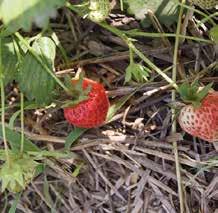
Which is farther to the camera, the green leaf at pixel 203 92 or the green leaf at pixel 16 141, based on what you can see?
the green leaf at pixel 16 141

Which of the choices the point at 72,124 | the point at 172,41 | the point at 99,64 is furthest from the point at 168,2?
the point at 72,124

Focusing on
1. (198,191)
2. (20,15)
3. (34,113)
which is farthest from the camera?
(34,113)

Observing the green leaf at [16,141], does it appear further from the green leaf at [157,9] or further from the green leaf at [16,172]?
the green leaf at [157,9]

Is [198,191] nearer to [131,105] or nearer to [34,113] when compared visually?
[131,105]

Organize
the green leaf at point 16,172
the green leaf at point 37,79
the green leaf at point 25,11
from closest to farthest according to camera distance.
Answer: the green leaf at point 25,11 → the green leaf at point 16,172 → the green leaf at point 37,79

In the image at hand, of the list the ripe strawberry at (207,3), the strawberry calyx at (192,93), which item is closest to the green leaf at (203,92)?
the strawberry calyx at (192,93)

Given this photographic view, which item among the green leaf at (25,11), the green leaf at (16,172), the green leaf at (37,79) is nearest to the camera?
the green leaf at (25,11)

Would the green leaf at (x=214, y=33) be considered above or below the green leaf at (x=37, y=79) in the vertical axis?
above

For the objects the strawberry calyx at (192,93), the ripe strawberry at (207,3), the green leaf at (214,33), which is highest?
the ripe strawberry at (207,3)
